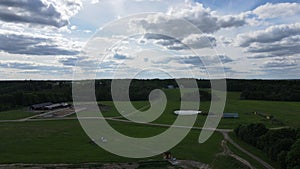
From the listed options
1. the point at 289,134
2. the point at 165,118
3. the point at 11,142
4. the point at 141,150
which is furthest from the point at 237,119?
the point at 11,142

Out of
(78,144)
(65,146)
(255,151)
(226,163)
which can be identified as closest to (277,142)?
(255,151)

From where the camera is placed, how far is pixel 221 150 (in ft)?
142

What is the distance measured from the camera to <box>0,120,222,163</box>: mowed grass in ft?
127

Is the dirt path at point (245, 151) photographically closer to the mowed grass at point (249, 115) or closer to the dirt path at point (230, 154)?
the dirt path at point (230, 154)

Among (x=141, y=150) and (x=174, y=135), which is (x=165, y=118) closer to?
(x=174, y=135)

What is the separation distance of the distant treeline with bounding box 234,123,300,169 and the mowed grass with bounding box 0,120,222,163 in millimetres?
4650

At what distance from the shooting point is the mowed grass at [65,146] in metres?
38.6

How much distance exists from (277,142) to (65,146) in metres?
27.5

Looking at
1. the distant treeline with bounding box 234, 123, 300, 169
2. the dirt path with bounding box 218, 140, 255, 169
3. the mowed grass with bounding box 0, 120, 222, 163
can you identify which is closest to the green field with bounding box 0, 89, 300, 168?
the mowed grass with bounding box 0, 120, 222, 163

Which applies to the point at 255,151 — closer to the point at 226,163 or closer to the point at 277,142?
the point at 277,142

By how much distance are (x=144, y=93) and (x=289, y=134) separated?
270ft

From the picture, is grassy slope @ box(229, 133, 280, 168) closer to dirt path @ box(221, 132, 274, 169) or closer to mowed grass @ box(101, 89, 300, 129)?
dirt path @ box(221, 132, 274, 169)

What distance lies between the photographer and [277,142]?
38.6 meters

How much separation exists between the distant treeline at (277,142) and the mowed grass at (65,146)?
465 centimetres
